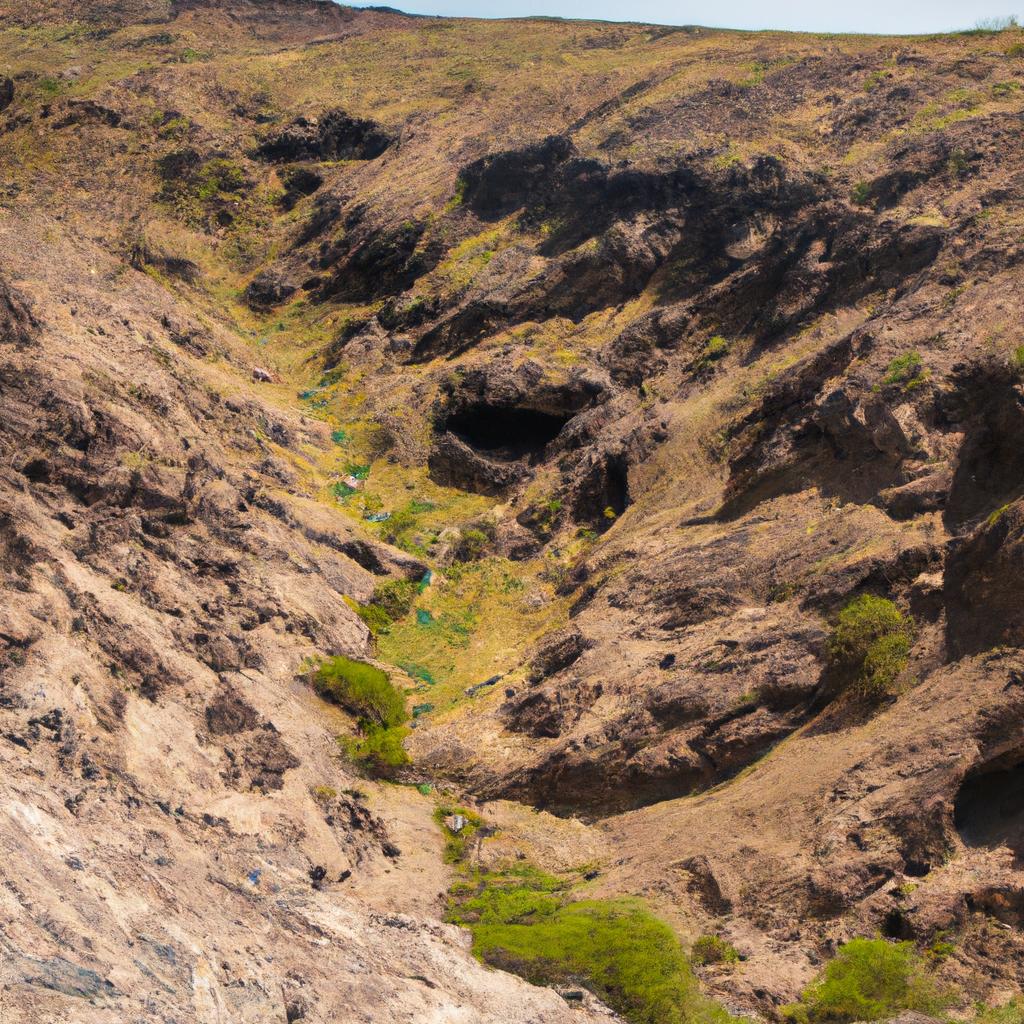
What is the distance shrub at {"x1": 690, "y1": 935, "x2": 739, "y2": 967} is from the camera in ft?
70.6

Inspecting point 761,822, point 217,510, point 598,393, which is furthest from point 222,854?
point 598,393

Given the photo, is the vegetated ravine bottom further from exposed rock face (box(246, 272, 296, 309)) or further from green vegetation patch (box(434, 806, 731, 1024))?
exposed rock face (box(246, 272, 296, 309))

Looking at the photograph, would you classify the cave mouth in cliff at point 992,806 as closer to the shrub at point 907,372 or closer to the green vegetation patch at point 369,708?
the green vegetation patch at point 369,708

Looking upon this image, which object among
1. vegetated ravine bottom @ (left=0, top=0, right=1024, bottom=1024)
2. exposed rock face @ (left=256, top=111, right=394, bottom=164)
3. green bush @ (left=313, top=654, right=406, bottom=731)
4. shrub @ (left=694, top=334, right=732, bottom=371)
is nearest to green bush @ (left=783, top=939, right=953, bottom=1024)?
vegetated ravine bottom @ (left=0, top=0, right=1024, bottom=1024)

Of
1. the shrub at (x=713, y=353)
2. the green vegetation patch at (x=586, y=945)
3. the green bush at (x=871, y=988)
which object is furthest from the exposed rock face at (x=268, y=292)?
the green bush at (x=871, y=988)

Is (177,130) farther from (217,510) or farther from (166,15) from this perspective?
(217,510)

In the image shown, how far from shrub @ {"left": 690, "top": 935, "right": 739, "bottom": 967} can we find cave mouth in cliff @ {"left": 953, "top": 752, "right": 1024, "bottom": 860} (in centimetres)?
509

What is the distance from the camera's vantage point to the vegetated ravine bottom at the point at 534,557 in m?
20.4

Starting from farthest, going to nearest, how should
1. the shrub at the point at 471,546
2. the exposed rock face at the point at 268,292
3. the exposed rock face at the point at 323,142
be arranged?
the exposed rock face at the point at 323,142 < the exposed rock face at the point at 268,292 < the shrub at the point at 471,546

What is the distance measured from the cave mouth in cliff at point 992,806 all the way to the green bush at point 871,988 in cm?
294

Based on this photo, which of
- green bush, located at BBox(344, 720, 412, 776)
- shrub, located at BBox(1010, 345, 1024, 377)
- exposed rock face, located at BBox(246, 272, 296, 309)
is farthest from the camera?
exposed rock face, located at BBox(246, 272, 296, 309)

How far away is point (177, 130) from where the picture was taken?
70688 mm

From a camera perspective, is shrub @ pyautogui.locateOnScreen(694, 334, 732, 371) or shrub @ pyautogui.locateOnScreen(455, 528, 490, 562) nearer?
shrub @ pyautogui.locateOnScreen(455, 528, 490, 562)

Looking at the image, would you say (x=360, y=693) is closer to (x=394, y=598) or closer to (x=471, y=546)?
(x=394, y=598)
